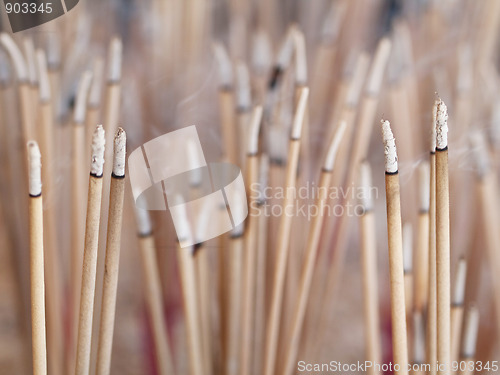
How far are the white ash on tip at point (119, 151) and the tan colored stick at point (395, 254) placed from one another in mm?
115

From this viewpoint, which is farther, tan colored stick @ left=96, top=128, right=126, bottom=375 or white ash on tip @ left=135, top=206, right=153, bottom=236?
white ash on tip @ left=135, top=206, right=153, bottom=236

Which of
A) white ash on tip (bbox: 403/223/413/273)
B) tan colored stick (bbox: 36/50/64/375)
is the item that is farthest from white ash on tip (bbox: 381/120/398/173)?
tan colored stick (bbox: 36/50/64/375)

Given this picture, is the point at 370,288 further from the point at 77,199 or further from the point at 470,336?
the point at 77,199

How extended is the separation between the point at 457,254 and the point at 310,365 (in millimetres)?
122

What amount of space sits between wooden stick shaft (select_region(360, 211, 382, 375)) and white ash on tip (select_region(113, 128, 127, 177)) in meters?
0.15

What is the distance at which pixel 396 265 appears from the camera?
270 millimetres

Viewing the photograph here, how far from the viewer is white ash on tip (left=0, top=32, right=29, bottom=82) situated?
1.20 ft

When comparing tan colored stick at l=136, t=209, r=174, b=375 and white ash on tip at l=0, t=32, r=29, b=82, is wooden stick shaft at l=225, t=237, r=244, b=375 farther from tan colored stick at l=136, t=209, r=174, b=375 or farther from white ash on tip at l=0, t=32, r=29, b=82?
white ash on tip at l=0, t=32, r=29, b=82

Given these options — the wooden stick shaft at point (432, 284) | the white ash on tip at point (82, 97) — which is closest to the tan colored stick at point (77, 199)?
the white ash on tip at point (82, 97)

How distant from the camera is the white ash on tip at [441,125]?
239 mm

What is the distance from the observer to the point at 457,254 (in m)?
0.37

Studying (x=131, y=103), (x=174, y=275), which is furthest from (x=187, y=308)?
(x=131, y=103)

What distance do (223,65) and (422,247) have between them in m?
0.19

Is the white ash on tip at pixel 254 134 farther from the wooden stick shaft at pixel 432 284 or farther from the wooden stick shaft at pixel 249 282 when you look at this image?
the wooden stick shaft at pixel 432 284
